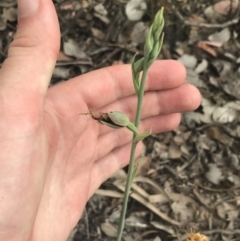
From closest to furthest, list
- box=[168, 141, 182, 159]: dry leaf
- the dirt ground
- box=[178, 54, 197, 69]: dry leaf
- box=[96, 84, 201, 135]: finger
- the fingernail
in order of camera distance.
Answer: the fingernail, box=[96, 84, 201, 135]: finger, the dirt ground, box=[168, 141, 182, 159]: dry leaf, box=[178, 54, 197, 69]: dry leaf

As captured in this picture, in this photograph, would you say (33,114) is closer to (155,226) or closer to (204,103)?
(155,226)

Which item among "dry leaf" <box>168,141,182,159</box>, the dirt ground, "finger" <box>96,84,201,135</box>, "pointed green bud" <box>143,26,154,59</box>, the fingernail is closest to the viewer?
Result: "pointed green bud" <box>143,26,154,59</box>

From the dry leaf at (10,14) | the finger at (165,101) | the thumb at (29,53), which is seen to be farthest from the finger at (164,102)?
the dry leaf at (10,14)

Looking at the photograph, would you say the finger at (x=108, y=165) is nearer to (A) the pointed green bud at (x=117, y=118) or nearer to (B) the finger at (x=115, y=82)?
(B) the finger at (x=115, y=82)

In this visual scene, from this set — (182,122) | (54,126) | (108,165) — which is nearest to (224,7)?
(182,122)

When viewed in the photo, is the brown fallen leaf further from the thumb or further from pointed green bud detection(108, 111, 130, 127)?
pointed green bud detection(108, 111, 130, 127)

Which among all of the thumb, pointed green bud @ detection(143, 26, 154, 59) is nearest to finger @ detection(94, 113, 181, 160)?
the thumb

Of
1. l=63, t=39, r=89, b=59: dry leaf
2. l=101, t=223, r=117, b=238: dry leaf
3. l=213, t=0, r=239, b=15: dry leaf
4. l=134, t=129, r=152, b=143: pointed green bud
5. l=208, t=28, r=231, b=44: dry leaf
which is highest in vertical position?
l=134, t=129, r=152, b=143: pointed green bud

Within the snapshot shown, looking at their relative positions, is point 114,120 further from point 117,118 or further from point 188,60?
point 188,60
